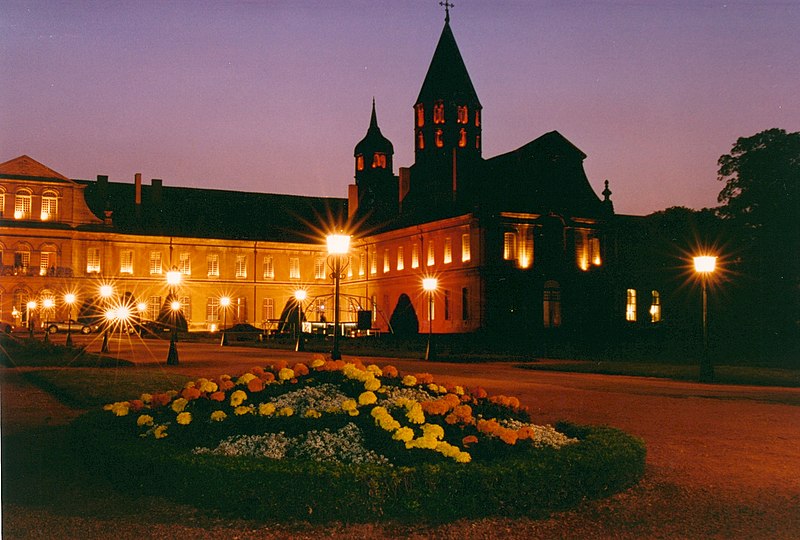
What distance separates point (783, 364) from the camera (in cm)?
3253

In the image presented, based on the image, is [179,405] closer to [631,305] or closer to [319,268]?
[631,305]

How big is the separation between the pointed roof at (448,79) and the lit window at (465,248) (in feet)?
42.2

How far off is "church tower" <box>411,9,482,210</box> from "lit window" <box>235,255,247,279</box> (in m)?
24.6

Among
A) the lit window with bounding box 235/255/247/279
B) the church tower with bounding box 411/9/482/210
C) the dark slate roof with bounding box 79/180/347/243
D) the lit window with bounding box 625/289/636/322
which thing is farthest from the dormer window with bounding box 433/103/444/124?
the lit window with bounding box 235/255/247/279

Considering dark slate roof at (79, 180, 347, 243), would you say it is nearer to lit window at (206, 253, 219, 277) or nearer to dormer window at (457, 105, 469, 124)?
lit window at (206, 253, 219, 277)

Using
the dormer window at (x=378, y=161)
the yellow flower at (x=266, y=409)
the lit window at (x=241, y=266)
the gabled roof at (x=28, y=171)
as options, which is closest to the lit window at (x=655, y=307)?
the dormer window at (x=378, y=161)

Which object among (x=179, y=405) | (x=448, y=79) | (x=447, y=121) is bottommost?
(x=179, y=405)

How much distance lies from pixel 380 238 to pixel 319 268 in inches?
658

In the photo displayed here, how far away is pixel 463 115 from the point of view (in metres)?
66.6

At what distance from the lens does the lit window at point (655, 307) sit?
70.5 meters

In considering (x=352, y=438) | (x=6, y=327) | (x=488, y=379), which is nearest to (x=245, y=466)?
(x=352, y=438)

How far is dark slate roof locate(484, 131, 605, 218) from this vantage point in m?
59.9

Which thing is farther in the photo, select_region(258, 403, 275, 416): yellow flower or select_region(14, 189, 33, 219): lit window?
select_region(14, 189, 33, 219): lit window

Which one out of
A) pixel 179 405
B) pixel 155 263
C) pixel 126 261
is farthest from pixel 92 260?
pixel 179 405
